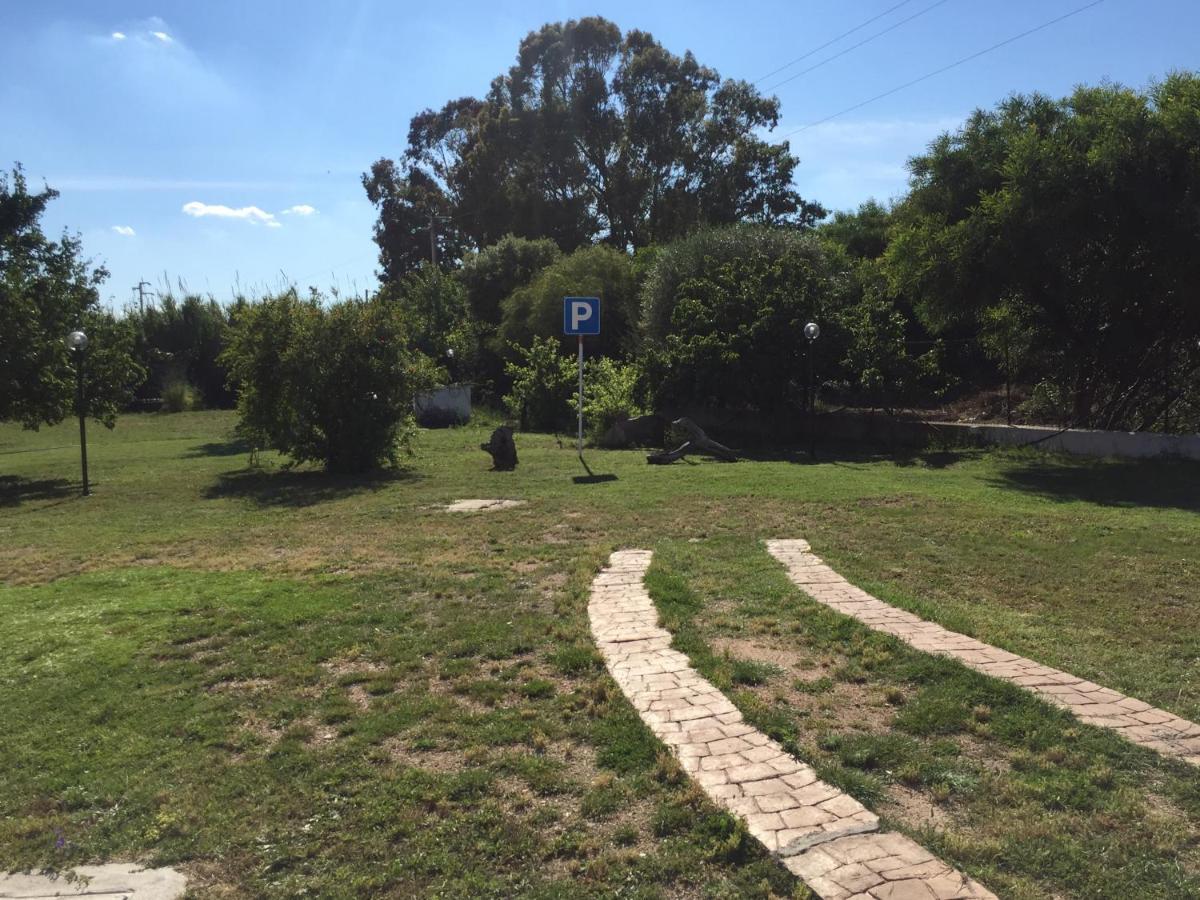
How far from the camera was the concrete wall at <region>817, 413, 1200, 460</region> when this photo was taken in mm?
13141

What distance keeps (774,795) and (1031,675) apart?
1.88 metres

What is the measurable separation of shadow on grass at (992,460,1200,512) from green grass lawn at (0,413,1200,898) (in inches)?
41.4

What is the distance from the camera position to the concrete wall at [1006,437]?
13.1m

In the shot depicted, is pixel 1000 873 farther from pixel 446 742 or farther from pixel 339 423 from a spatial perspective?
pixel 339 423

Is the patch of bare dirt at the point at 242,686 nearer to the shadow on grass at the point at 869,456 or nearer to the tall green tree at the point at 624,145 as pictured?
the shadow on grass at the point at 869,456

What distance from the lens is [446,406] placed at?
82.6 feet

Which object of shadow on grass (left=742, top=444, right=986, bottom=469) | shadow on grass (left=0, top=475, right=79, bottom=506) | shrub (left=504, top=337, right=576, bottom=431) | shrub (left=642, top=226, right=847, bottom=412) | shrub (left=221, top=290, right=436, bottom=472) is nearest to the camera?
shadow on grass (left=0, top=475, right=79, bottom=506)

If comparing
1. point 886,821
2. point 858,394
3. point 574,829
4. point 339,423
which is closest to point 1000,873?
point 886,821

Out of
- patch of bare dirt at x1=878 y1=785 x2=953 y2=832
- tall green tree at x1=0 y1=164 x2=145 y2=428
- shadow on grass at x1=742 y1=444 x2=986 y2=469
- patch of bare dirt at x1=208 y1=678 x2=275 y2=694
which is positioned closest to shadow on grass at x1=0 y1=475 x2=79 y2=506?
tall green tree at x1=0 y1=164 x2=145 y2=428

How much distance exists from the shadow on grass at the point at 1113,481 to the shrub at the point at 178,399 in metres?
30.8

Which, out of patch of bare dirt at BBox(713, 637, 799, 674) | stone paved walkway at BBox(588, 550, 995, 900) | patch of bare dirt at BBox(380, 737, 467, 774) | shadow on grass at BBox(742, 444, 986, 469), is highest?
shadow on grass at BBox(742, 444, 986, 469)

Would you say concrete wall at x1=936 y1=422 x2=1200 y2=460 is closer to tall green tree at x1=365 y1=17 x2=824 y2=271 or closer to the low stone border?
the low stone border

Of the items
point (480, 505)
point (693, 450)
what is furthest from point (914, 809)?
point (693, 450)

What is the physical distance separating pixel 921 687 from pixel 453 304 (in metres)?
32.0
